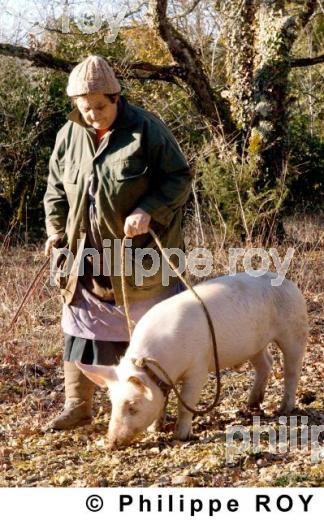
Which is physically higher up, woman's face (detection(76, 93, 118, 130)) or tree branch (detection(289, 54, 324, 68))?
tree branch (detection(289, 54, 324, 68))

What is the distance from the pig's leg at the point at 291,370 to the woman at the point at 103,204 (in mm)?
828

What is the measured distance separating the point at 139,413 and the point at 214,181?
7.23 m

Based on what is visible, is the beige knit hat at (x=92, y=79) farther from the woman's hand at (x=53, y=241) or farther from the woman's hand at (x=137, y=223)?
the woman's hand at (x=53, y=241)

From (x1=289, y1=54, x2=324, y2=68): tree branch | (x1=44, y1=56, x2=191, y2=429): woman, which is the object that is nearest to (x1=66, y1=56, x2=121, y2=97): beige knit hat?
(x1=44, y1=56, x2=191, y2=429): woman

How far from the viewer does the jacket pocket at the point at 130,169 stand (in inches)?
204

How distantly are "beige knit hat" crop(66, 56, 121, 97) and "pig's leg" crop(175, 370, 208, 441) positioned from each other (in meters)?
1.74

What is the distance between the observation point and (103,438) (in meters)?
5.35

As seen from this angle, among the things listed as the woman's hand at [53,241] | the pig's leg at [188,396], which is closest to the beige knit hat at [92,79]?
the woman's hand at [53,241]

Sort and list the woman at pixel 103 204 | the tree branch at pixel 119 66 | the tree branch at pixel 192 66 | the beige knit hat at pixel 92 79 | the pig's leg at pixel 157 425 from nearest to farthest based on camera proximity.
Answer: the beige knit hat at pixel 92 79 → the woman at pixel 103 204 → the pig's leg at pixel 157 425 → the tree branch at pixel 192 66 → the tree branch at pixel 119 66

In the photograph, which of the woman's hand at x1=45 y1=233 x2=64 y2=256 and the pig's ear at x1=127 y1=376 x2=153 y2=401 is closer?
the pig's ear at x1=127 y1=376 x2=153 y2=401

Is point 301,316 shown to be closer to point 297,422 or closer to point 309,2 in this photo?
point 297,422

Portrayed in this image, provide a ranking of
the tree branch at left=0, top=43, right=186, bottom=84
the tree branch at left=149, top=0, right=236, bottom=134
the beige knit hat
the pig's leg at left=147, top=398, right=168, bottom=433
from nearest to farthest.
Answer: the beige knit hat, the pig's leg at left=147, top=398, right=168, bottom=433, the tree branch at left=149, top=0, right=236, bottom=134, the tree branch at left=0, top=43, right=186, bottom=84

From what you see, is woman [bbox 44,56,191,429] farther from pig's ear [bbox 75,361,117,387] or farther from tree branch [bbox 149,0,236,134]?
tree branch [bbox 149,0,236,134]

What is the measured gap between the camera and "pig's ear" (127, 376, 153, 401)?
4.78 meters
